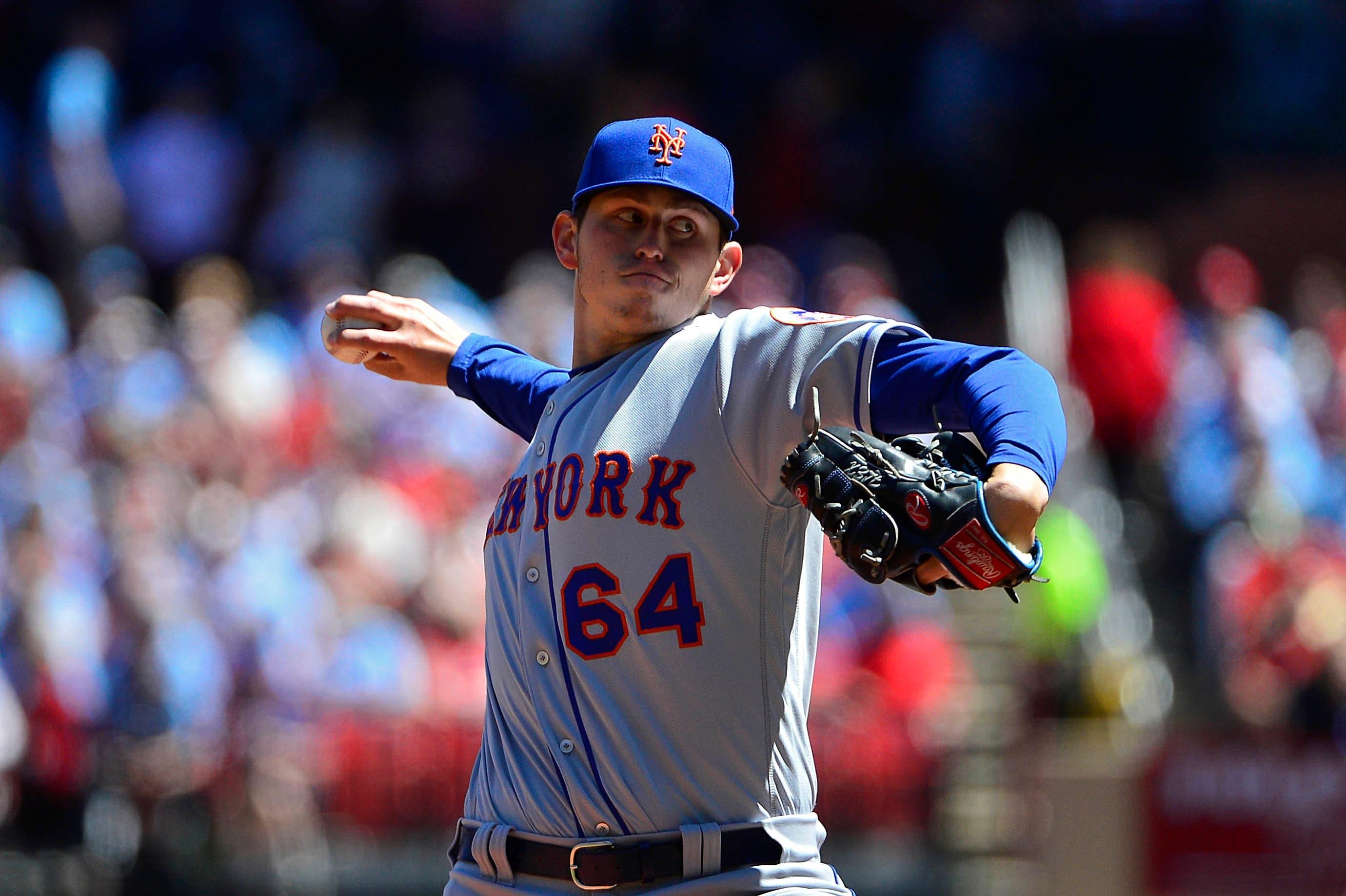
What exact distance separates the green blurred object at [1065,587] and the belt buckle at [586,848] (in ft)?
19.9

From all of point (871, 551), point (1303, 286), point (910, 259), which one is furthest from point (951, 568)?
point (910, 259)

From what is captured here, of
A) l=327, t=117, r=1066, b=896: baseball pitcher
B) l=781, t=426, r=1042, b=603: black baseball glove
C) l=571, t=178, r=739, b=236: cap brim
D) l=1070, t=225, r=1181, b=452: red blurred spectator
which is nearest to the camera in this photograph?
l=781, t=426, r=1042, b=603: black baseball glove

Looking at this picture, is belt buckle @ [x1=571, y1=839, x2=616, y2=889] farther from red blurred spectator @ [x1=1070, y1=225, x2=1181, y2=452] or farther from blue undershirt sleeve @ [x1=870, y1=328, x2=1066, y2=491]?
red blurred spectator @ [x1=1070, y1=225, x2=1181, y2=452]

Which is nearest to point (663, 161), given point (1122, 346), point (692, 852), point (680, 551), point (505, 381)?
point (680, 551)

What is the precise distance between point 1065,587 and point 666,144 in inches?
244

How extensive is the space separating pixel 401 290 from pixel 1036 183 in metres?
4.70

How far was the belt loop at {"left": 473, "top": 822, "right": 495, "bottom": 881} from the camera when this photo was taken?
2988 mm

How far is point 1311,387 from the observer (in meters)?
9.86

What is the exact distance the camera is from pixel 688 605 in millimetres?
2881

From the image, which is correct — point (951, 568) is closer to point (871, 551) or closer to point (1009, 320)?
point (871, 551)

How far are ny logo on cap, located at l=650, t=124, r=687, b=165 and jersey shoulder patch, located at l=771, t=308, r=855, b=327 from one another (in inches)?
12.3

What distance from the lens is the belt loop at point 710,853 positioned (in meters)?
2.82

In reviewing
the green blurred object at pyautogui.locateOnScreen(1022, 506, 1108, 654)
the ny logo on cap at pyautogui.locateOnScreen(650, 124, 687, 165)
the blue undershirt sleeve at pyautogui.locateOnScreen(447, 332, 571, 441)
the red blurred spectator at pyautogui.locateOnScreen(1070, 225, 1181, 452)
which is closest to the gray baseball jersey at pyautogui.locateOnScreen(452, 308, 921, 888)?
the ny logo on cap at pyautogui.locateOnScreen(650, 124, 687, 165)

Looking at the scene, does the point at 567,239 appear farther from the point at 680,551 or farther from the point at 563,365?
the point at 563,365
